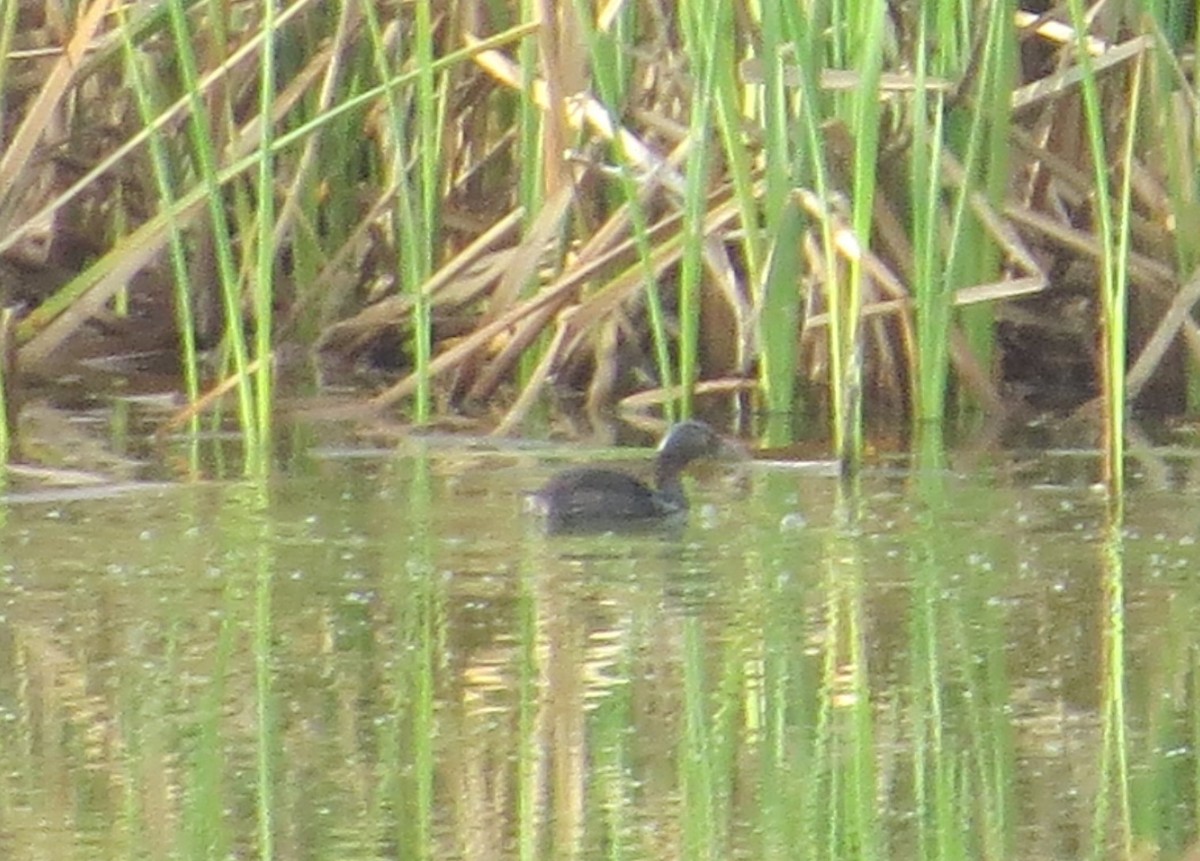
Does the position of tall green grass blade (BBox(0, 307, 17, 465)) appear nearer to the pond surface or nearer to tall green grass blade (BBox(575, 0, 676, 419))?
the pond surface

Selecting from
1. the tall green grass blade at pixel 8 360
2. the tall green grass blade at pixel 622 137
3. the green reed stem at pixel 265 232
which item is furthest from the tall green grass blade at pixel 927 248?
the tall green grass blade at pixel 8 360

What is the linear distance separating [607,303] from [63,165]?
1.90 meters

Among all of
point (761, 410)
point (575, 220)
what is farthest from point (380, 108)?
point (761, 410)

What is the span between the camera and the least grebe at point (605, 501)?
19.9 feet

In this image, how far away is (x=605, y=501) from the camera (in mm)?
6172

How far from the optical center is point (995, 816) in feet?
12.8

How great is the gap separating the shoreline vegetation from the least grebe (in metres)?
0.48

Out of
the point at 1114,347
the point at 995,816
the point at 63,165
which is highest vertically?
the point at 63,165

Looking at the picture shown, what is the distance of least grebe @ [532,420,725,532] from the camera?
607cm

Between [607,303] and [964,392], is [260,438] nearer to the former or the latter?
[607,303]

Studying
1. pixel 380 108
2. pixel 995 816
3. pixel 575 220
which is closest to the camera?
pixel 995 816

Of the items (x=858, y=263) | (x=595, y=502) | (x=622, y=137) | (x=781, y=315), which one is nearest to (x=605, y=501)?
(x=595, y=502)

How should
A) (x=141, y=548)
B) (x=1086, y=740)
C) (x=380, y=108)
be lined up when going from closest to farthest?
(x=1086, y=740)
(x=141, y=548)
(x=380, y=108)

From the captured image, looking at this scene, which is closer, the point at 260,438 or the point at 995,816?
the point at 995,816
